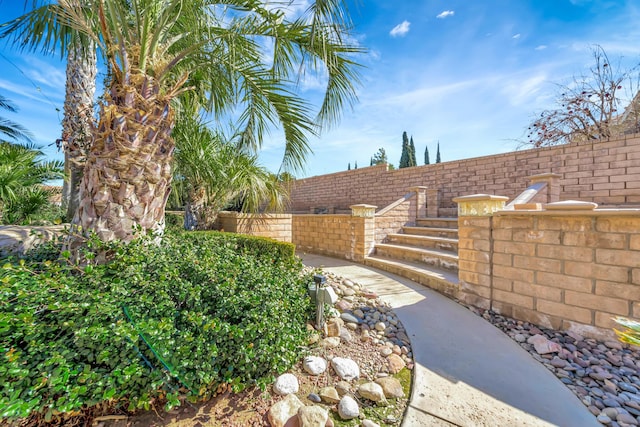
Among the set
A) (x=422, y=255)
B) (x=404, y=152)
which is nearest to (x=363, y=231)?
(x=422, y=255)

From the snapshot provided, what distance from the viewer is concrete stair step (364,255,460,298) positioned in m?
4.09

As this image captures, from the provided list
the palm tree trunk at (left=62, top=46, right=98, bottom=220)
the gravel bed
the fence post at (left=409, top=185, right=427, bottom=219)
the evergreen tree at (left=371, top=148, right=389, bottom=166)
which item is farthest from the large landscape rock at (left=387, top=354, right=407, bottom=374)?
the evergreen tree at (left=371, top=148, right=389, bottom=166)

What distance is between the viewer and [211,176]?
566 centimetres

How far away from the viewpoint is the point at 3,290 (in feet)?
5.34

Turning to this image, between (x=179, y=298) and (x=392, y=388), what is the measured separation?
73.9 inches

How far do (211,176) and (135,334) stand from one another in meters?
4.55

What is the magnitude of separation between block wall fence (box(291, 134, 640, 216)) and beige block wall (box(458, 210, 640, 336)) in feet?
12.8

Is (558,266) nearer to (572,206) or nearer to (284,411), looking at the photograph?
(572,206)

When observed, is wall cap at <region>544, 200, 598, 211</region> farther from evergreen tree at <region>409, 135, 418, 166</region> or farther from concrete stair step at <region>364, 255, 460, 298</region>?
evergreen tree at <region>409, 135, 418, 166</region>

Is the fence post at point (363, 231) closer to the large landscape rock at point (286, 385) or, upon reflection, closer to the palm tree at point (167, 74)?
the palm tree at point (167, 74)

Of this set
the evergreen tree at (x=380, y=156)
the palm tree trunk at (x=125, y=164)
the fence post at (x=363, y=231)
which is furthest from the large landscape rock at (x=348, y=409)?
the evergreen tree at (x=380, y=156)

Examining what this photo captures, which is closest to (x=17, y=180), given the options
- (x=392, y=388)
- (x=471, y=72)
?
(x=392, y=388)

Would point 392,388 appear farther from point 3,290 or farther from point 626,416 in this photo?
point 3,290

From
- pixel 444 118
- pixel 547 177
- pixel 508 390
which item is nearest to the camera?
pixel 508 390
